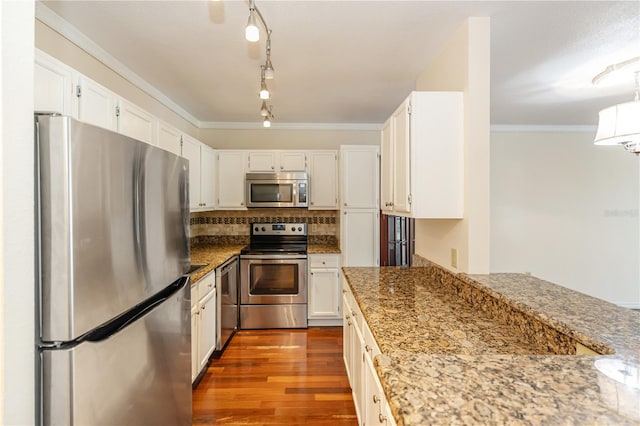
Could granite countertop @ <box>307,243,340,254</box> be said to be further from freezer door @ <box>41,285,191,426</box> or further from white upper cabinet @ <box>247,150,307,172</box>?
freezer door @ <box>41,285,191,426</box>

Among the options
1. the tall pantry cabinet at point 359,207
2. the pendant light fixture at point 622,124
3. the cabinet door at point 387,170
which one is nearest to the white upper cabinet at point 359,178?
the tall pantry cabinet at point 359,207

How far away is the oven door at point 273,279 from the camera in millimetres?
3543

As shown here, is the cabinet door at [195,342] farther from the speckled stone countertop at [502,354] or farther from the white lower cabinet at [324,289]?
the white lower cabinet at [324,289]

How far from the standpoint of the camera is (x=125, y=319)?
121cm

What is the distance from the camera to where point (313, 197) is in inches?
156

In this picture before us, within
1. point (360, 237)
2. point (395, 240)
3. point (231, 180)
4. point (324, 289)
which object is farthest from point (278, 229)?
point (395, 240)

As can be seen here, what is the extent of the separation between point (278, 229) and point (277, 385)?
2107 millimetres

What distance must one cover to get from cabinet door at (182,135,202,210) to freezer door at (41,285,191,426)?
1.64 metres

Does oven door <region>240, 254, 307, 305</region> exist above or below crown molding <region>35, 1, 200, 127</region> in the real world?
below

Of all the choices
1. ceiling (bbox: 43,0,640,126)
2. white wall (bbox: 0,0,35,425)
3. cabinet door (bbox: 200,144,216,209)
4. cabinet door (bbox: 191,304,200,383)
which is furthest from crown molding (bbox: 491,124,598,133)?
white wall (bbox: 0,0,35,425)

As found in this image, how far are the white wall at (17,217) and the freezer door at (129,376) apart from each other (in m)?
0.07

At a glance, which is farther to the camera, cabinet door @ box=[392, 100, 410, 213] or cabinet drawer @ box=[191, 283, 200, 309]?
cabinet drawer @ box=[191, 283, 200, 309]

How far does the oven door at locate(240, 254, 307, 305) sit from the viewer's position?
354 centimetres

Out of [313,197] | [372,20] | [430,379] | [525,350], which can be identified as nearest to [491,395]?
[430,379]
